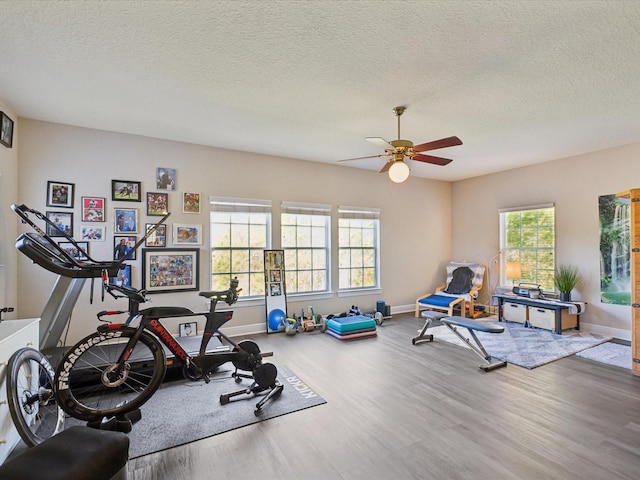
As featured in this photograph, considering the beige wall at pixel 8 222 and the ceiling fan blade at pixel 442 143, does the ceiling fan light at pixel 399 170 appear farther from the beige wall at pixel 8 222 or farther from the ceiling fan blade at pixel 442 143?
the beige wall at pixel 8 222

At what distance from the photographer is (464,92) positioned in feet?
10.0

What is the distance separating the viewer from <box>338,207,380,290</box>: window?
19.7 ft

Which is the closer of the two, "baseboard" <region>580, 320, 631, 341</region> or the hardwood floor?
the hardwood floor

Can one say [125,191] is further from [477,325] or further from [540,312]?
[540,312]

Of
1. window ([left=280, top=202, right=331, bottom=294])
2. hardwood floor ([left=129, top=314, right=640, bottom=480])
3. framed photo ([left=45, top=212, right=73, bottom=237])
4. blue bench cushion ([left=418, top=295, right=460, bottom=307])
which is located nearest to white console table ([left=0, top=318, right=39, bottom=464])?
hardwood floor ([left=129, top=314, right=640, bottom=480])

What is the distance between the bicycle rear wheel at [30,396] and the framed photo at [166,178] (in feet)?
8.75

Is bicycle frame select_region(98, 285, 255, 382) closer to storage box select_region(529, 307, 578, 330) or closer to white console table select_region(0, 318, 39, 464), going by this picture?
white console table select_region(0, 318, 39, 464)

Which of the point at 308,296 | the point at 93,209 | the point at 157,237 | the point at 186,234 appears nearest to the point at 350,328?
the point at 308,296

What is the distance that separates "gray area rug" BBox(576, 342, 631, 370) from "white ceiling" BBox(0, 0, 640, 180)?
289 centimetres

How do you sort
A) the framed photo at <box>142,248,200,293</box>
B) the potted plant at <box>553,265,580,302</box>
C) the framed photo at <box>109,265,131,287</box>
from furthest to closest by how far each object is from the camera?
the potted plant at <box>553,265,580,302</box> → the framed photo at <box>142,248,200,293</box> → the framed photo at <box>109,265,131,287</box>

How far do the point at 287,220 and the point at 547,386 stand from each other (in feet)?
13.5

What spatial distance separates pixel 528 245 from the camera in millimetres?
5980

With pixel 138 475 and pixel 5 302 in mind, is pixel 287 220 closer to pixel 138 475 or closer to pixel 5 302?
pixel 5 302

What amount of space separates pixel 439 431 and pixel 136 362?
2.79m
